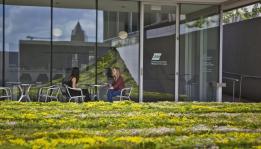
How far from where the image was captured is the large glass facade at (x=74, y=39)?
15.9 meters

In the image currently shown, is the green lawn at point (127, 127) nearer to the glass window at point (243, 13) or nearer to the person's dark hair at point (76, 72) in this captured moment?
the person's dark hair at point (76, 72)

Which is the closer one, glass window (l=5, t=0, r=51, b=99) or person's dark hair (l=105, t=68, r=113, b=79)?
glass window (l=5, t=0, r=51, b=99)

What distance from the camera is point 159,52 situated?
16.9m

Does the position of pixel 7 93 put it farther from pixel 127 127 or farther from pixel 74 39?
pixel 127 127

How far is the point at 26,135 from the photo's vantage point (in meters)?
7.58

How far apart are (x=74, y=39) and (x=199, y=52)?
463 cm

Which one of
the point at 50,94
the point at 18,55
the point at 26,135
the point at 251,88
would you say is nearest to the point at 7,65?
the point at 18,55

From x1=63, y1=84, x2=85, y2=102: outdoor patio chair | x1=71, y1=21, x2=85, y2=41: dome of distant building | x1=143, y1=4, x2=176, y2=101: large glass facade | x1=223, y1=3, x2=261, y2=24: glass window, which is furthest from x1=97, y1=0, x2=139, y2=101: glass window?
x1=223, y1=3, x2=261, y2=24: glass window

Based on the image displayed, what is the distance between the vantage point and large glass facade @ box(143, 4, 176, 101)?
55.0 feet

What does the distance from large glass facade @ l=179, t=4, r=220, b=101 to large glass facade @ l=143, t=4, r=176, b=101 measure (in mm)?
373

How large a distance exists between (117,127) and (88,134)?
1.14 meters

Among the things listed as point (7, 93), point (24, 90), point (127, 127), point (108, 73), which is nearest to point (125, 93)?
point (108, 73)

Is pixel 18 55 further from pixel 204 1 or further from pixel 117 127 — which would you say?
pixel 117 127

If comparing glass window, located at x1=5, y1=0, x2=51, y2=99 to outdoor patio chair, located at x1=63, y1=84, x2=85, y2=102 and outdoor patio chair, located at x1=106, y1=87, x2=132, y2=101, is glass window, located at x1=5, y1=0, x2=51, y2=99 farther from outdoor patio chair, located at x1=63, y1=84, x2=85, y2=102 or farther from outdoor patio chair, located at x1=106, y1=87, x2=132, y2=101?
outdoor patio chair, located at x1=106, y1=87, x2=132, y2=101
